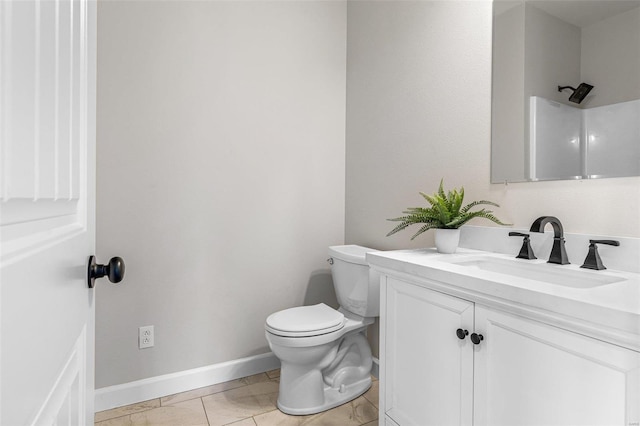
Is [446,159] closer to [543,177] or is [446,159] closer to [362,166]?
[543,177]

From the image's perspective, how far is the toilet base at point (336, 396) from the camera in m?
1.75

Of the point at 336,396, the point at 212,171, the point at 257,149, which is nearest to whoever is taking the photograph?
the point at 336,396

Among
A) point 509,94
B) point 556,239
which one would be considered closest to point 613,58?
point 509,94

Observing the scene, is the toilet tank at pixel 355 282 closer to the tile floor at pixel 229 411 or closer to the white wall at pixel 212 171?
the white wall at pixel 212 171

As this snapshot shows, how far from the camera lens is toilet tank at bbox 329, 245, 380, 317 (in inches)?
73.9

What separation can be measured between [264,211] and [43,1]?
182 cm

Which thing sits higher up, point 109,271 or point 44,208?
point 44,208

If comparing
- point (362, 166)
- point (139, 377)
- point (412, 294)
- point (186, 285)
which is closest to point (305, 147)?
point (362, 166)

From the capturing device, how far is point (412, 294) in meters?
1.22

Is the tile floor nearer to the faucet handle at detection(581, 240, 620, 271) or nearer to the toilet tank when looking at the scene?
the toilet tank

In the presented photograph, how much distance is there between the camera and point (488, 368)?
37.7 inches

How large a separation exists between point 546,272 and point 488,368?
0.41 metres

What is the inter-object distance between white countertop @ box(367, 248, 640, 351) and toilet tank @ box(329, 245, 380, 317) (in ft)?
2.00

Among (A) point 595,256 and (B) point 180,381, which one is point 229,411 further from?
(A) point 595,256
